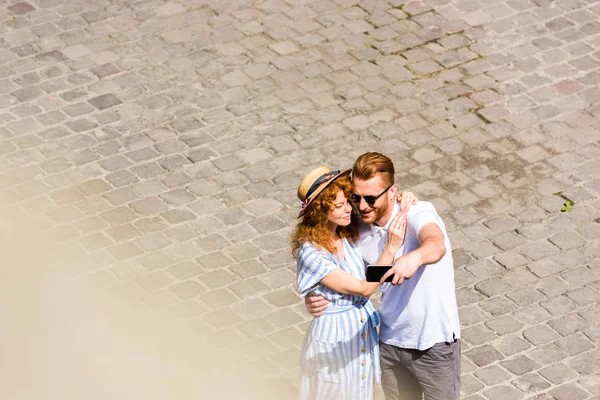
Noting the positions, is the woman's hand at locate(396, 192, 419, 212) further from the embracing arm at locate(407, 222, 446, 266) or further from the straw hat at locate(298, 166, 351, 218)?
the straw hat at locate(298, 166, 351, 218)

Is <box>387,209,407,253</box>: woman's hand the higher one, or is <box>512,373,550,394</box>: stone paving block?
<box>387,209,407,253</box>: woman's hand

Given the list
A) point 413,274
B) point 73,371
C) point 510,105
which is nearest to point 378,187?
point 413,274

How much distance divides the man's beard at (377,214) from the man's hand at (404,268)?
18.6 inches

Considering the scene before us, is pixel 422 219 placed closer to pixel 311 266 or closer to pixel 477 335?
pixel 311 266

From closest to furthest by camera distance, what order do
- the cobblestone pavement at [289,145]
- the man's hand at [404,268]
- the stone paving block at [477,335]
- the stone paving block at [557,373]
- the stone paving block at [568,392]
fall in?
the man's hand at [404,268] → the stone paving block at [568,392] → the stone paving block at [557,373] → the stone paving block at [477,335] → the cobblestone pavement at [289,145]

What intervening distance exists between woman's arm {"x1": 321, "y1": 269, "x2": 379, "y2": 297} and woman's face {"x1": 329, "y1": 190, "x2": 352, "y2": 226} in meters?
0.29

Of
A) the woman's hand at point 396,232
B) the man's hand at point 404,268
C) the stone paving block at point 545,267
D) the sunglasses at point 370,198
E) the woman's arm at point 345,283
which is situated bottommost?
the stone paving block at point 545,267

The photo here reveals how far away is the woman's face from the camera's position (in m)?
5.72

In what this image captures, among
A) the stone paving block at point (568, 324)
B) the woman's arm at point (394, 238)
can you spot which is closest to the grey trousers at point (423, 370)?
the woman's arm at point (394, 238)

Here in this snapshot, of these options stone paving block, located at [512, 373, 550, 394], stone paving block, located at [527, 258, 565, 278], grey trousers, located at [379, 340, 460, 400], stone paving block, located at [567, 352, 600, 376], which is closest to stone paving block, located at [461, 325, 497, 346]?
stone paving block, located at [512, 373, 550, 394]

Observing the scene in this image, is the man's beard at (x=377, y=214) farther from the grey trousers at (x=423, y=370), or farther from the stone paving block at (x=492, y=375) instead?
the stone paving block at (x=492, y=375)

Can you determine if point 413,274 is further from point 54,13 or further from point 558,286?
point 54,13

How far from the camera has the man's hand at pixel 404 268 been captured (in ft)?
17.4

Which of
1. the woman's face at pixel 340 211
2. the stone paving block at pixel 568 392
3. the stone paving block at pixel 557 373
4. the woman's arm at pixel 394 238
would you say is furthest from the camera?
the stone paving block at pixel 557 373
